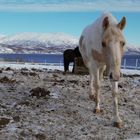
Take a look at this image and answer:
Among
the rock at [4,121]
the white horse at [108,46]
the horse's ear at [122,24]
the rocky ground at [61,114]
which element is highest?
the horse's ear at [122,24]

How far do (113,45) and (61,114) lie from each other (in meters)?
2.03

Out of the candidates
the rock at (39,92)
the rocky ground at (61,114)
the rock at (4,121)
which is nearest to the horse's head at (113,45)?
the rocky ground at (61,114)

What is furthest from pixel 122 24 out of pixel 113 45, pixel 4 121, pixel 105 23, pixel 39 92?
pixel 39 92

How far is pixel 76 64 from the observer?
19.5 metres

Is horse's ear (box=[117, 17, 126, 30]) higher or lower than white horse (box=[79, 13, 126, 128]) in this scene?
higher

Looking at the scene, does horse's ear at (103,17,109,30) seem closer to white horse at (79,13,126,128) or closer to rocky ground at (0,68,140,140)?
white horse at (79,13,126,128)

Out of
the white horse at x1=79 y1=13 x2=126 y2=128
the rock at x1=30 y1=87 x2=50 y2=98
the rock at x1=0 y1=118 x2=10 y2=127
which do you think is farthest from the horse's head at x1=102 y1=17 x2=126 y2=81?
the rock at x1=30 y1=87 x2=50 y2=98

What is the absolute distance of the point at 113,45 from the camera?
7.52 m

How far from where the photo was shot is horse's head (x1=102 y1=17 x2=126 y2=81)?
742cm

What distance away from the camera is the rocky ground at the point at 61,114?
7422 mm

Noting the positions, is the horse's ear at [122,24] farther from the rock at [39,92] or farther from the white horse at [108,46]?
the rock at [39,92]

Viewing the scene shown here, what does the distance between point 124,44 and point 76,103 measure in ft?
8.05

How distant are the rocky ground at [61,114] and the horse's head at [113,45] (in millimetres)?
1226

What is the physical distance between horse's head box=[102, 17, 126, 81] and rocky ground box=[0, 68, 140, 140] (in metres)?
1.23
